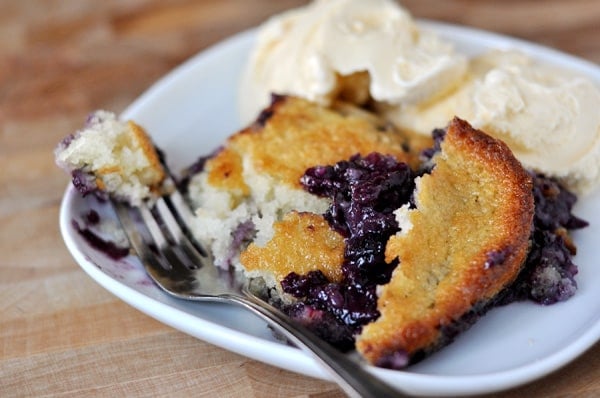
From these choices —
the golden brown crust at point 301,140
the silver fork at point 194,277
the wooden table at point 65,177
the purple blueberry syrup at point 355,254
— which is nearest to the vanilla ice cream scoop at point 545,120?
the golden brown crust at point 301,140

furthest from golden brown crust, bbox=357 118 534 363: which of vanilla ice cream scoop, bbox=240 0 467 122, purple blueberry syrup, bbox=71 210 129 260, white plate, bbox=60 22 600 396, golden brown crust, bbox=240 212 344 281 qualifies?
Result: purple blueberry syrup, bbox=71 210 129 260

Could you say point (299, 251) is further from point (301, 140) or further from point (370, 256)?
point (301, 140)

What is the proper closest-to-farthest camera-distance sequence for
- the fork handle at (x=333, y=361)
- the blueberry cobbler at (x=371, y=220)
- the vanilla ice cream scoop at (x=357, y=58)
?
the fork handle at (x=333, y=361), the blueberry cobbler at (x=371, y=220), the vanilla ice cream scoop at (x=357, y=58)

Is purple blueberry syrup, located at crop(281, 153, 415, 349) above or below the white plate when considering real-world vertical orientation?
above

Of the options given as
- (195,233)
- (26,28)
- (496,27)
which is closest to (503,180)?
(195,233)

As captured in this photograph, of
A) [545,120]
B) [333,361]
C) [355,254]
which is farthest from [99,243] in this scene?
[545,120]

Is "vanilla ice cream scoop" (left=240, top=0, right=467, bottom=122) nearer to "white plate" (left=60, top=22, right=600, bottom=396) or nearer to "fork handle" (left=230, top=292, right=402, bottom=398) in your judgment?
"white plate" (left=60, top=22, right=600, bottom=396)

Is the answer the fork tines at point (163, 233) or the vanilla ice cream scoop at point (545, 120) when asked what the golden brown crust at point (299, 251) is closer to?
the fork tines at point (163, 233)
